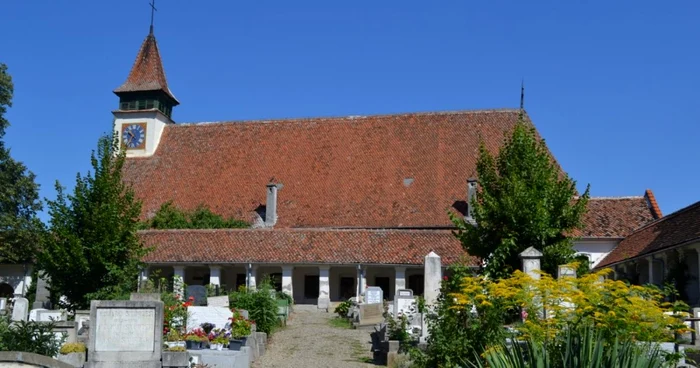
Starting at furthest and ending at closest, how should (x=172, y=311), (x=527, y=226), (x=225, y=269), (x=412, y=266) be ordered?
(x=225, y=269) < (x=412, y=266) < (x=527, y=226) < (x=172, y=311)

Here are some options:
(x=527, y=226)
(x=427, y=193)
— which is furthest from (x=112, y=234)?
(x=427, y=193)

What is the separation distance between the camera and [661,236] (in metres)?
28.9

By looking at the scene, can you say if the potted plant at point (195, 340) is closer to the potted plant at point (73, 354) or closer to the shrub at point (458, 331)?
the potted plant at point (73, 354)

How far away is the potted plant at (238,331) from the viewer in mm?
17242

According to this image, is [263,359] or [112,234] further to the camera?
[112,234]

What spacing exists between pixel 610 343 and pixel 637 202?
1230 inches

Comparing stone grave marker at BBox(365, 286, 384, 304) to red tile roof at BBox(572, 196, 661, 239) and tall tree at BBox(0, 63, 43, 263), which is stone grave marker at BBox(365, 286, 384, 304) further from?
tall tree at BBox(0, 63, 43, 263)

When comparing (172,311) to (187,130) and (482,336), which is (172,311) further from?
(187,130)

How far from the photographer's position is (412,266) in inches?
1342

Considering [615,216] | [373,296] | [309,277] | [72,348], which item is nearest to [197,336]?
[72,348]

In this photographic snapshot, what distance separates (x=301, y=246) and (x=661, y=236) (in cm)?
1550

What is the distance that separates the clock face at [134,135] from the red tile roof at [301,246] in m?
11.2

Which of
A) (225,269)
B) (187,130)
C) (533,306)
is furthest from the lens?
(187,130)

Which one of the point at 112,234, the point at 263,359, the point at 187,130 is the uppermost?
the point at 187,130
